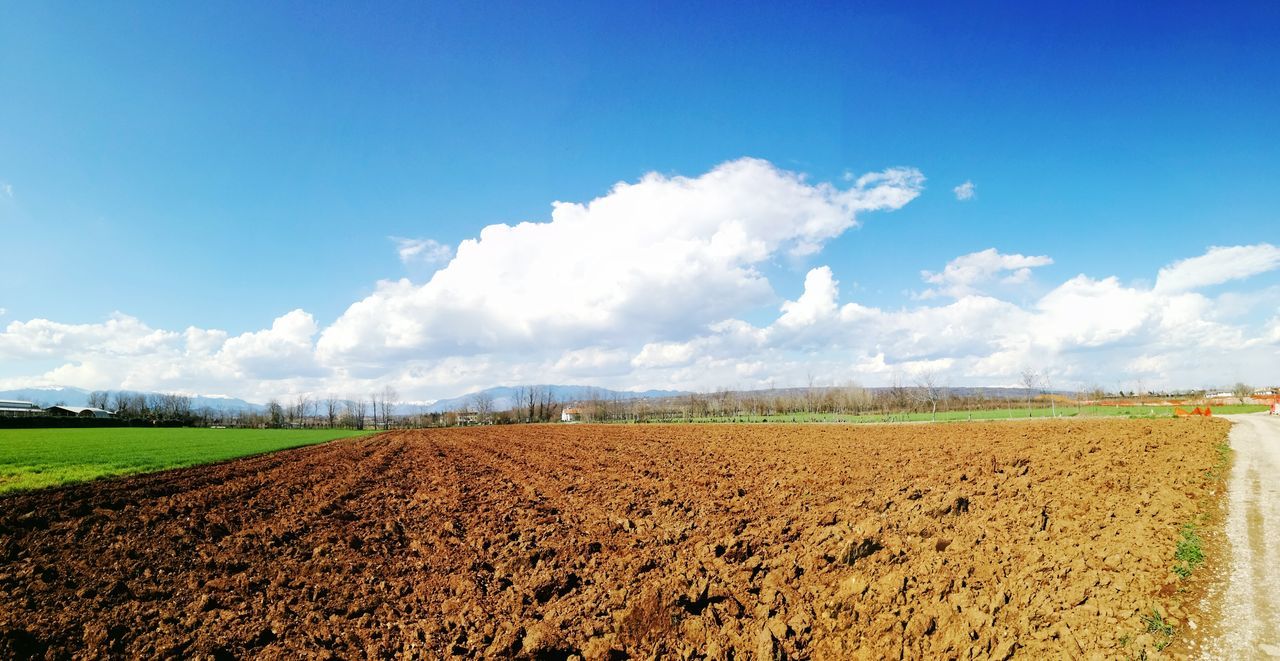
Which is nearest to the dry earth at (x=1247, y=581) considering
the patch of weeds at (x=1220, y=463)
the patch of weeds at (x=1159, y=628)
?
the patch of weeds at (x=1159, y=628)

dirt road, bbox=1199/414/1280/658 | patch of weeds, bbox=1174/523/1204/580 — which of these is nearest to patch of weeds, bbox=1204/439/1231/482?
dirt road, bbox=1199/414/1280/658

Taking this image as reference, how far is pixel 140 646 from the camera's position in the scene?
327 inches

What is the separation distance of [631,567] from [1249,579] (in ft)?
32.4

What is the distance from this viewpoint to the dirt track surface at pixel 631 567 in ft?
27.1

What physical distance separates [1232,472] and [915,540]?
12.3 m

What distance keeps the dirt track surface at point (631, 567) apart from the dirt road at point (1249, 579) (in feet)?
1.82

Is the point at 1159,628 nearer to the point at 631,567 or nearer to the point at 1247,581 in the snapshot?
the point at 1247,581

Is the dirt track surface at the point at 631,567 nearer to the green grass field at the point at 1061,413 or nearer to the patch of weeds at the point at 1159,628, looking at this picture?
the patch of weeds at the point at 1159,628

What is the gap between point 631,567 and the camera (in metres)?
11.2

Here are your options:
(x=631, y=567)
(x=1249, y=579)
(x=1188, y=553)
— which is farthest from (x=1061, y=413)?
(x=631, y=567)

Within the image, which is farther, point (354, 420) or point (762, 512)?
point (354, 420)

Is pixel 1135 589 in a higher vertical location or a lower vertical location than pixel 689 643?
higher

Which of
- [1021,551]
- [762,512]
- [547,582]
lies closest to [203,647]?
[547,582]

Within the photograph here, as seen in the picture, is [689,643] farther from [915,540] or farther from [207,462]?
[207,462]
